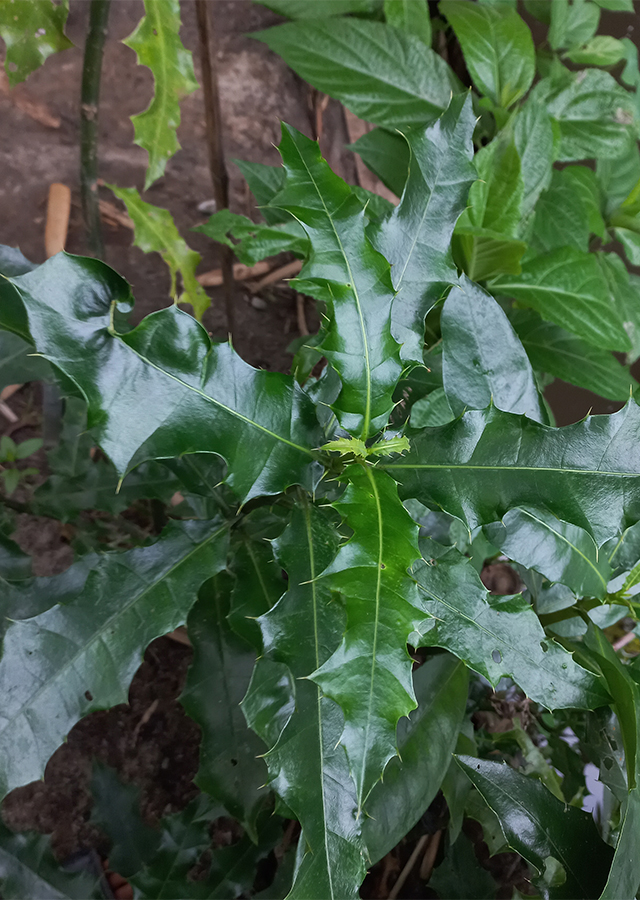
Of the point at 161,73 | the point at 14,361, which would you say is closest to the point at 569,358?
the point at 161,73

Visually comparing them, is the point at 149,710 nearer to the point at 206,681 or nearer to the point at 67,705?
the point at 206,681

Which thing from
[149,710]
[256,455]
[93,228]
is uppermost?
[93,228]

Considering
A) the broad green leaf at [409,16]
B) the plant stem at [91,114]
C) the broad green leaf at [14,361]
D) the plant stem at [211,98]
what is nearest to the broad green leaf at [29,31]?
the plant stem at [91,114]

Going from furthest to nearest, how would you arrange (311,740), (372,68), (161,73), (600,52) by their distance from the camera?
(600,52) < (372,68) < (161,73) < (311,740)

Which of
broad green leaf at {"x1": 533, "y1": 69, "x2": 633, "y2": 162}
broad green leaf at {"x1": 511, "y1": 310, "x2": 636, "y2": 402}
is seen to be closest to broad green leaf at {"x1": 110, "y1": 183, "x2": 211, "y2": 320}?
broad green leaf at {"x1": 511, "y1": 310, "x2": 636, "y2": 402}

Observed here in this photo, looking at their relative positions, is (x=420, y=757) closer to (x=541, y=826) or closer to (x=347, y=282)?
(x=541, y=826)

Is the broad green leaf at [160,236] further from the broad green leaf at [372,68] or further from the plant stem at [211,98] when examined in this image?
the broad green leaf at [372,68]

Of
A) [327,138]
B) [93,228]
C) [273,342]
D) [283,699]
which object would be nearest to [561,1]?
[327,138]
